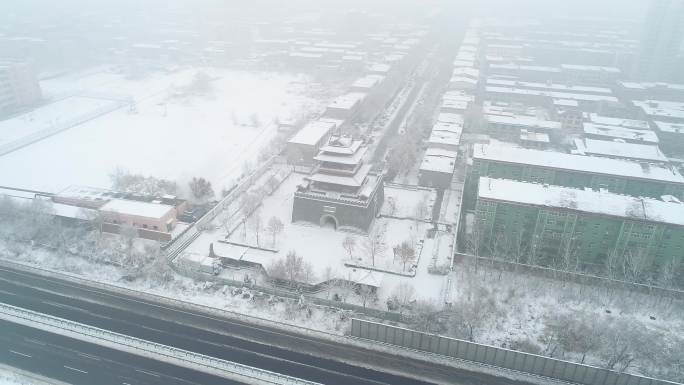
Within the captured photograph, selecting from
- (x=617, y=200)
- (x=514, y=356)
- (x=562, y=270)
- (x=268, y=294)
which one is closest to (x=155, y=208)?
(x=268, y=294)

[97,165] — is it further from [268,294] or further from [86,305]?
[268,294]

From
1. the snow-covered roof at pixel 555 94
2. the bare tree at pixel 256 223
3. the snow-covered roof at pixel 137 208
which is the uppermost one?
the snow-covered roof at pixel 555 94

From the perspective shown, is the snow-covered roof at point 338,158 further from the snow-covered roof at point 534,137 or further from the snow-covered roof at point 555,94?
the snow-covered roof at point 555,94

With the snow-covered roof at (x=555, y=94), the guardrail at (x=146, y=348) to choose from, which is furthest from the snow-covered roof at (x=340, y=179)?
the snow-covered roof at (x=555, y=94)

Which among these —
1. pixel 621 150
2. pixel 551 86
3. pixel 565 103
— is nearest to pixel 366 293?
pixel 621 150

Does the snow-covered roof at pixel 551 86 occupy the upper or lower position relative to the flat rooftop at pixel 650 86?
lower

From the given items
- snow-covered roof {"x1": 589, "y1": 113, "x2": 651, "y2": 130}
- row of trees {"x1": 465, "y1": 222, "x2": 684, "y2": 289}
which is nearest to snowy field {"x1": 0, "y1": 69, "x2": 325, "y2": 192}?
row of trees {"x1": 465, "y1": 222, "x2": 684, "y2": 289}
